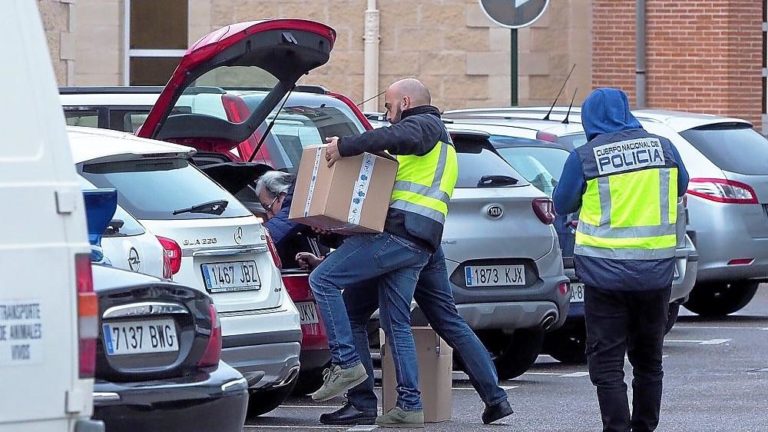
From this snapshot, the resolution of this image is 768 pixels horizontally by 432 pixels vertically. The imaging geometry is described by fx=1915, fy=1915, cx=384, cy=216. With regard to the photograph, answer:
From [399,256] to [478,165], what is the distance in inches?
88.5

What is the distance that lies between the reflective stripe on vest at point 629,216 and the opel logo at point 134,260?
1996mm

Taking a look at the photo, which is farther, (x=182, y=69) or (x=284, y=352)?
(x=182, y=69)

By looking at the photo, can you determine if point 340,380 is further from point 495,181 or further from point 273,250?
point 495,181

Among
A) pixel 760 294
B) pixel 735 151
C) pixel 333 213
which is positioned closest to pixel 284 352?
pixel 333 213

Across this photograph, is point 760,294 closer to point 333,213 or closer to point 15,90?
point 333,213

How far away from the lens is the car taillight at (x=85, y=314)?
5309 millimetres

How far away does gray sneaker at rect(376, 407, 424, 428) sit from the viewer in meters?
9.23

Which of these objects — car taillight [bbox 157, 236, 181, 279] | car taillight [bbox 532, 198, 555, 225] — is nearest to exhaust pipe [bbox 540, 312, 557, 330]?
car taillight [bbox 532, 198, 555, 225]

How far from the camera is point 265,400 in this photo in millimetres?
9766

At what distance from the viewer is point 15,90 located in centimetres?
523

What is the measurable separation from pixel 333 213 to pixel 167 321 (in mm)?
2618

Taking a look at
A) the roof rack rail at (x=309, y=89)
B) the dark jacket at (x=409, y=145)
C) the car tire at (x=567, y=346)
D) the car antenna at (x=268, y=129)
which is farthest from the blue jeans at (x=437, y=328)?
the car tire at (x=567, y=346)

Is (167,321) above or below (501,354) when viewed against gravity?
above

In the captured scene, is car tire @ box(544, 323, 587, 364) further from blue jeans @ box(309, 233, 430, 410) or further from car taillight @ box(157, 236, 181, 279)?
car taillight @ box(157, 236, 181, 279)
